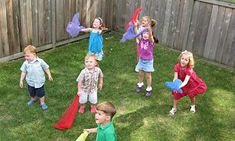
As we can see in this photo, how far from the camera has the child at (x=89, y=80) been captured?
6.70 metres

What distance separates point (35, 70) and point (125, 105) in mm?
2080

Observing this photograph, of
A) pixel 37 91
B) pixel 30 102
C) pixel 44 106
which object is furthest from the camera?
pixel 30 102

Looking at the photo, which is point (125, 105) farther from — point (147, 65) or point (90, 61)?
point (90, 61)

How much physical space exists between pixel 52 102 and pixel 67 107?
1.29 ft

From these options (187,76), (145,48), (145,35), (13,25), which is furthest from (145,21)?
(13,25)

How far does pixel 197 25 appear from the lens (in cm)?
1006

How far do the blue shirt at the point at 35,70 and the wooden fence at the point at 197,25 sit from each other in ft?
15.7

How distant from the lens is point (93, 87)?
277 inches

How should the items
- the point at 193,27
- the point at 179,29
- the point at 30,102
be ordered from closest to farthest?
the point at 30,102 → the point at 193,27 → the point at 179,29

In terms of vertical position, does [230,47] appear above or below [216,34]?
below

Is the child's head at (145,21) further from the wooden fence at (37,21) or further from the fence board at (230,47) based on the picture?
the wooden fence at (37,21)

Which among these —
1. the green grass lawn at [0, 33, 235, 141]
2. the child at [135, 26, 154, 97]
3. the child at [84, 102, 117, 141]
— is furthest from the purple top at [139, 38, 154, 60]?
the child at [84, 102, 117, 141]

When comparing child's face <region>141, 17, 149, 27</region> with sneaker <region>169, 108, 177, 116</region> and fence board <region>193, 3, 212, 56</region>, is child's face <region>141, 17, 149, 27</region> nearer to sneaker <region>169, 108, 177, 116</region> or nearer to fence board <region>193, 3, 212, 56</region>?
sneaker <region>169, 108, 177, 116</region>

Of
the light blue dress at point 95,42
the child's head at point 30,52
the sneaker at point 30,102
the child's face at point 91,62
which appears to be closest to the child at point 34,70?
the child's head at point 30,52
